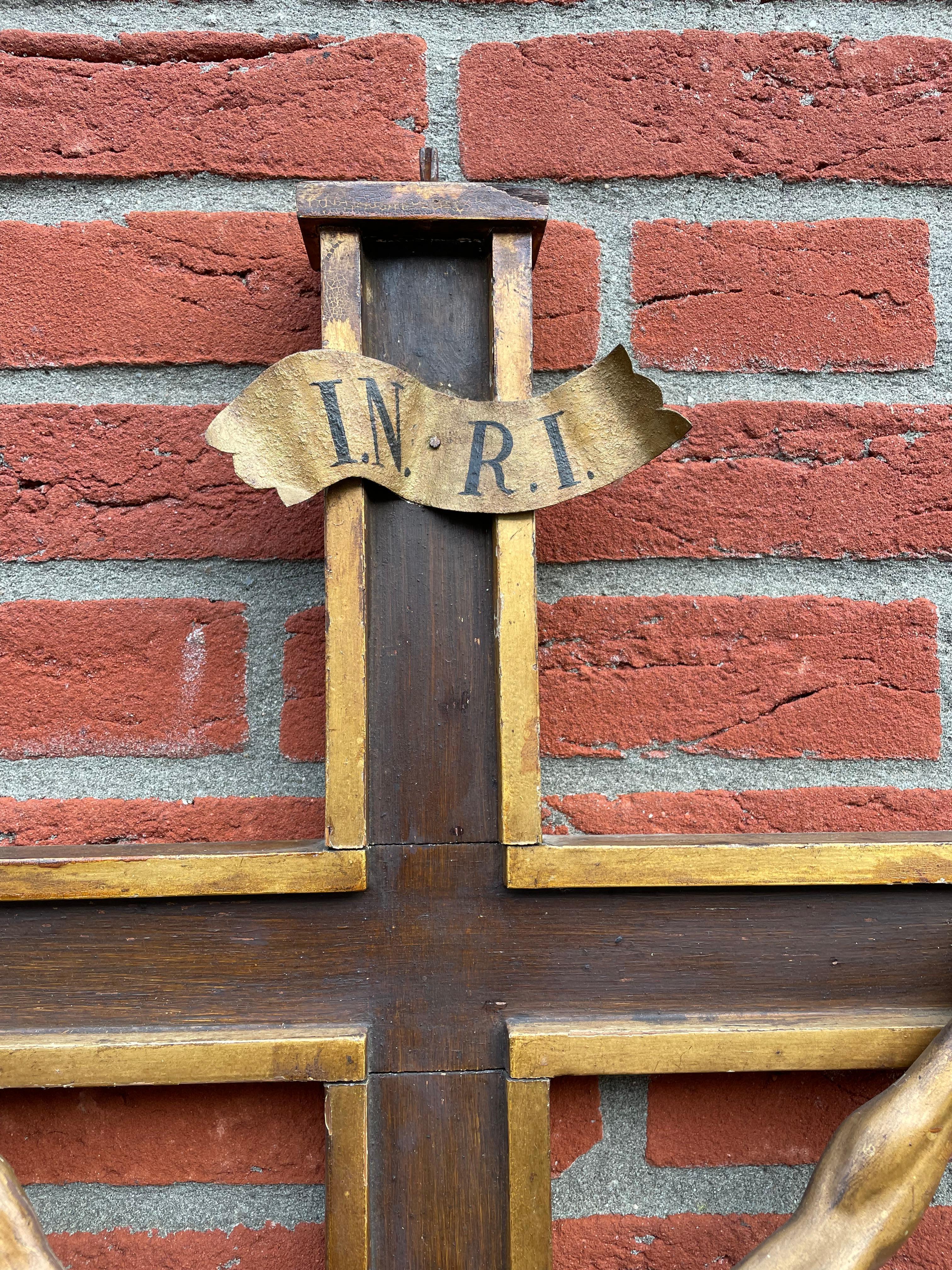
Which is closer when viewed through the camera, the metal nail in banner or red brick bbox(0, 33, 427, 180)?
the metal nail in banner

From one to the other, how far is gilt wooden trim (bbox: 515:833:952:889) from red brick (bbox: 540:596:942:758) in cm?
10

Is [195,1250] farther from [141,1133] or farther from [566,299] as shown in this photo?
[566,299]

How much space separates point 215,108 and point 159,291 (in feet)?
0.38

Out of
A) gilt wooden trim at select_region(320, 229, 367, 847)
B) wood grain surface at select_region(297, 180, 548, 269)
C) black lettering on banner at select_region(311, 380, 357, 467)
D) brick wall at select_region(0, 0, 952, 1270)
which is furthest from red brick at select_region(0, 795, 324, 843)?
wood grain surface at select_region(297, 180, 548, 269)

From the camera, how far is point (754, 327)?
57 centimetres

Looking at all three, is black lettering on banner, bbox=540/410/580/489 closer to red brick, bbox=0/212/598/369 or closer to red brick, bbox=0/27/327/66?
red brick, bbox=0/212/598/369

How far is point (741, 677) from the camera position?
1.84ft

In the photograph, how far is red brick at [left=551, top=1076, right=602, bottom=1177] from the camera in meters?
0.52

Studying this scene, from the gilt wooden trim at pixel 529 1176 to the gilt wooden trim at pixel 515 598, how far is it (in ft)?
0.41

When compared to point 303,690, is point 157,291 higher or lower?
higher

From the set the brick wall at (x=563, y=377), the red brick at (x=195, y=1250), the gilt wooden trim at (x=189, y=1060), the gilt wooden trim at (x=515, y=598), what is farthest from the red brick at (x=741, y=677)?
the red brick at (x=195, y=1250)

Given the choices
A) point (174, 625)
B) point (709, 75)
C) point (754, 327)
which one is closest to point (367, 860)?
point (174, 625)

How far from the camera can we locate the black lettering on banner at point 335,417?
443mm

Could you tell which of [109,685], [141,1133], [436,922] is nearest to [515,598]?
[436,922]
